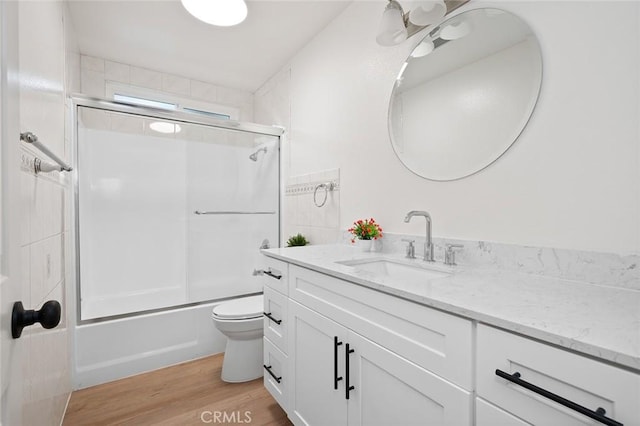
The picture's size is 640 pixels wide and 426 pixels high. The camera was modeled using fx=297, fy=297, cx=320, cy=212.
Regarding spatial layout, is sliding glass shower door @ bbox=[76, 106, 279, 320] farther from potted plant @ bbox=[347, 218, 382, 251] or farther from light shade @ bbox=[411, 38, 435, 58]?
light shade @ bbox=[411, 38, 435, 58]

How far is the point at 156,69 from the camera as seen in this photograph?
2.89m

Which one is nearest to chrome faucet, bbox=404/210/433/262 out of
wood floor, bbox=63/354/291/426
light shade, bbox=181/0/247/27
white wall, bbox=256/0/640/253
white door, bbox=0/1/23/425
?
white wall, bbox=256/0/640/253

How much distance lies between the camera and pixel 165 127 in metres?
2.58

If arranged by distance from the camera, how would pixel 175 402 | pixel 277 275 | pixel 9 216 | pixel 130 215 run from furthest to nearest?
pixel 130 215, pixel 175 402, pixel 277 275, pixel 9 216

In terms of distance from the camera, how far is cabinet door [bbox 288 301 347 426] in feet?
3.70

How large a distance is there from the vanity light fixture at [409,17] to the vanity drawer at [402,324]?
1.15 metres

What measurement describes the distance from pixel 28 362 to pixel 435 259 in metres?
1.58

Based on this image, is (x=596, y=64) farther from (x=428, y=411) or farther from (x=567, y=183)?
(x=428, y=411)

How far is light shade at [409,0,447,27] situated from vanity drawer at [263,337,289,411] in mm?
1696

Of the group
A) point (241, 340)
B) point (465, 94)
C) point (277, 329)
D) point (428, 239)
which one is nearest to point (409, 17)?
point (465, 94)

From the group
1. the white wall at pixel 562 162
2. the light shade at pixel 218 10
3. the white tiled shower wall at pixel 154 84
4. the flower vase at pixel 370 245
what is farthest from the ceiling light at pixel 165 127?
the flower vase at pixel 370 245

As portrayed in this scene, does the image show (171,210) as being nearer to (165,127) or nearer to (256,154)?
(165,127)

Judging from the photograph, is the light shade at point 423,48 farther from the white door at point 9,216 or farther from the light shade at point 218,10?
the white door at point 9,216

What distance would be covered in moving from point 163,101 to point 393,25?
8.34 ft
